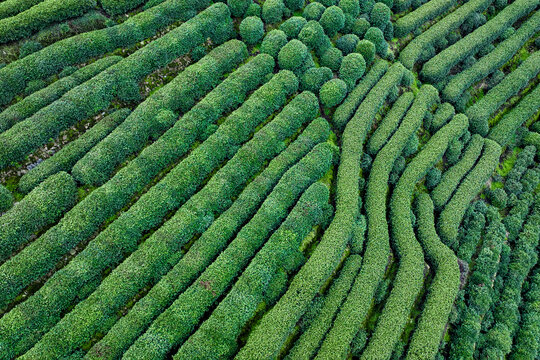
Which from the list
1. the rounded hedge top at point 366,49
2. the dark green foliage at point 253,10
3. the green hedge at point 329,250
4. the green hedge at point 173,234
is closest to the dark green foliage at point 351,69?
the rounded hedge top at point 366,49

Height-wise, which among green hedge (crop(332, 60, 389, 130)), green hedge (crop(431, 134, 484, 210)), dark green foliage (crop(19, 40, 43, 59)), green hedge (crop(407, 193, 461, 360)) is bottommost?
green hedge (crop(407, 193, 461, 360))

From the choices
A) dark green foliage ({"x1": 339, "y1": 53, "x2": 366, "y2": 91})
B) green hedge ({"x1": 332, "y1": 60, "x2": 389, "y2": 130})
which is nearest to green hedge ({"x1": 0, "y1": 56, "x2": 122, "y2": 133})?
green hedge ({"x1": 332, "y1": 60, "x2": 389, "y2": 130})

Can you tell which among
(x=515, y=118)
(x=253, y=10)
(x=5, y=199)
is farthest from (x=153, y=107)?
(x=515, y=118)

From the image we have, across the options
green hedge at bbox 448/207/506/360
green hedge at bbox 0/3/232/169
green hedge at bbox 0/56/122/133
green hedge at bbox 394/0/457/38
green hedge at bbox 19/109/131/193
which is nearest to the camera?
green hedge at bbox 19/109/131/193

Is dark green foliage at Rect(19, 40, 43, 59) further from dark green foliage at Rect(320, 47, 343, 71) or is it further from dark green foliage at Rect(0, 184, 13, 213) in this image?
dark green foliage at Rect(320, 47, 343, 71)

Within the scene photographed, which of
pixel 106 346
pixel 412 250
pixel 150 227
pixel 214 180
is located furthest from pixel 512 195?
pixel 106 346

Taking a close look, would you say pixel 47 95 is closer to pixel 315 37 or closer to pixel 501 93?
pixel 315 37

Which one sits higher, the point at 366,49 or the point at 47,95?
the point at 47,95
